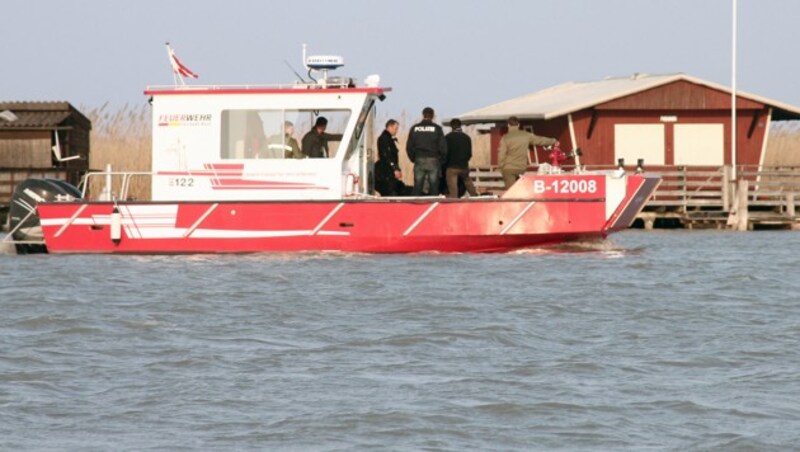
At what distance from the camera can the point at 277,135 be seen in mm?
20922

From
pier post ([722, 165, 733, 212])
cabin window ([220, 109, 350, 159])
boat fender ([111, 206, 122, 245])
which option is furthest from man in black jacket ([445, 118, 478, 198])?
pier post ([722, 165, 733, 212])

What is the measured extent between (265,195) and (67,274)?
107 inches

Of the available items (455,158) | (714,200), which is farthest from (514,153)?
(714,200)

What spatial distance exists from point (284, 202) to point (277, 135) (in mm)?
861

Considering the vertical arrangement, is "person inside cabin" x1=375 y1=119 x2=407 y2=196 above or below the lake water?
above

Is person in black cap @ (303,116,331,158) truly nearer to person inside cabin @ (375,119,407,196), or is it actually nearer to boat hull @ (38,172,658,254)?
→ boat hull @ (38,172,658,254)

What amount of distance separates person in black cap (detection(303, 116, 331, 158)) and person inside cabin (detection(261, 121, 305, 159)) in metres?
0.10

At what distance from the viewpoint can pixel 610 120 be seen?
35.2 meters

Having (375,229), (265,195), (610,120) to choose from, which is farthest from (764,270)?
(610,120)

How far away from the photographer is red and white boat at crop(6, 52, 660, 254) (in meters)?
20.7

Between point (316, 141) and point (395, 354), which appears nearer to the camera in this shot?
point (395, 354)

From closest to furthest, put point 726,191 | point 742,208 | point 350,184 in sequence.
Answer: point 350,184 < point 742,208 < point 726,191

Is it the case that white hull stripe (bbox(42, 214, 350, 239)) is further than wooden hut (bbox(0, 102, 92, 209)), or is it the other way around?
wooden hut (bbox(0, 102, 92, 209))

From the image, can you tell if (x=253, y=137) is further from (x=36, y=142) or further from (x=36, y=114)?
(x=36, y=114)
